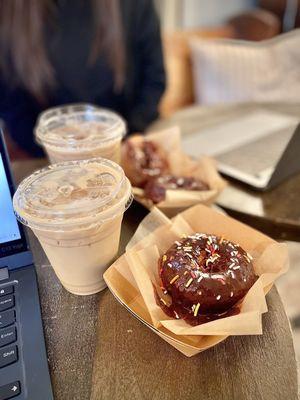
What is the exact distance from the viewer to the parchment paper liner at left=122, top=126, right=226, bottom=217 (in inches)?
30.6

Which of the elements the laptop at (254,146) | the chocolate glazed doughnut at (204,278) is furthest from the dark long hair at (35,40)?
the chocolate glazed doughnut at (204,278)

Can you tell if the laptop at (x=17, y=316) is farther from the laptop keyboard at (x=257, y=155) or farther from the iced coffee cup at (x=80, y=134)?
the laptop keyboard at (x=257, y=155)

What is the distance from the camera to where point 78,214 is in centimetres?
54

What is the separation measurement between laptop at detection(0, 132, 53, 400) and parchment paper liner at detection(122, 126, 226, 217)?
0.91ft

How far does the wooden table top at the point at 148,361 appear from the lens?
47 cm

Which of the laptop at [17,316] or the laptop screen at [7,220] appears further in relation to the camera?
the laptop screen at [7,220]

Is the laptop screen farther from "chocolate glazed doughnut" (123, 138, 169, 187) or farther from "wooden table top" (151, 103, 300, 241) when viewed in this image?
"wooden table top" (151, 103, 300, 241)

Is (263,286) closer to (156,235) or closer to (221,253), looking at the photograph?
(221,253)

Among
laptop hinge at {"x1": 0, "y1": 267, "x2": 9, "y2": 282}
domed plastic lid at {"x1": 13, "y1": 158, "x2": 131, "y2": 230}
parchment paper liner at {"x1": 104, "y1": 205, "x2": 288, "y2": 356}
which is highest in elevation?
domed plastic lid at {"x1": 13, "y1": 158, "x2": 131, "y2": 230}

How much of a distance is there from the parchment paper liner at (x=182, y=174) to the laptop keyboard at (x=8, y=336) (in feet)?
1.06

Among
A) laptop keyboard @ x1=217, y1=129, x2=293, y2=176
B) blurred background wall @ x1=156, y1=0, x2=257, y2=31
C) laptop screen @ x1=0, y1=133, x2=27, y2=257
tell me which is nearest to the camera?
laptop screen @ x1=0, y1=133, x2=27, y2=257

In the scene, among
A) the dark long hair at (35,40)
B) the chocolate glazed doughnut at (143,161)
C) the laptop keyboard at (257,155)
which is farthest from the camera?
the dark long hair at (35,40)

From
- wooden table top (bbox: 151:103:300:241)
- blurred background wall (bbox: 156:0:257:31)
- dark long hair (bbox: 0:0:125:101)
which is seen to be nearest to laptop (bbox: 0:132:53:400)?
wooden table top (bbox: 151:103:300:241)

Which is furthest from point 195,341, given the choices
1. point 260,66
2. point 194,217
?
point 260,66
